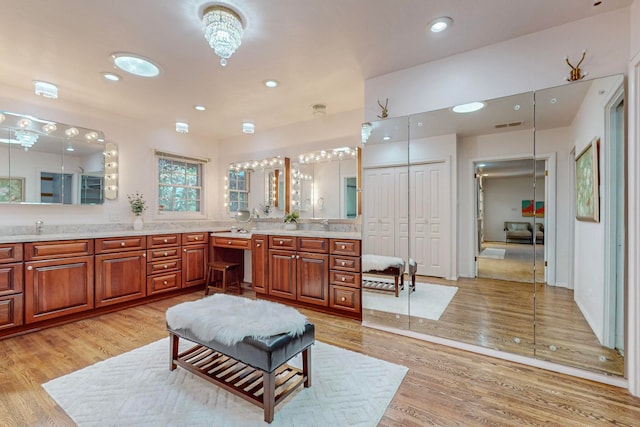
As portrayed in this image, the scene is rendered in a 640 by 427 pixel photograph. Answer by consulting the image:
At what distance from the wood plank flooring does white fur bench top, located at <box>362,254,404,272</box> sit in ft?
2.02

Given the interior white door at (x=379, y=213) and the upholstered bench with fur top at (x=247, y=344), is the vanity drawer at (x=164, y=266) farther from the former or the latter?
the interior white door at (x=379, y=213)

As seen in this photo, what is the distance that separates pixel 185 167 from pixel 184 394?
12.5ft

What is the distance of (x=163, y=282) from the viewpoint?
3.93m

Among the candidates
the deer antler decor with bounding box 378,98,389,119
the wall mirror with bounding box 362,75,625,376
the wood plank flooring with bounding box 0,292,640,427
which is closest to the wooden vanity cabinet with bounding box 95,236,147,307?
the wood plank flooring with bounding box 0,292,640,427

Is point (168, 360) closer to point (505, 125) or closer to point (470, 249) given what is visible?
point (470, 249)

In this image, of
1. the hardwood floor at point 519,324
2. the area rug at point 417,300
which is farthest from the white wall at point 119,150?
the hardwood floor at point 519,324

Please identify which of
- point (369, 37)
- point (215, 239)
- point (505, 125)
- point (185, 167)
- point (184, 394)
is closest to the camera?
point (184, 394)

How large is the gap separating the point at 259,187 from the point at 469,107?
3.23 meters

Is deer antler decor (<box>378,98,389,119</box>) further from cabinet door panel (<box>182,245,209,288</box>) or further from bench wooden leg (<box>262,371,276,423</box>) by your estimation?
cabinet door panel (<box>182,245,209,288</box>)

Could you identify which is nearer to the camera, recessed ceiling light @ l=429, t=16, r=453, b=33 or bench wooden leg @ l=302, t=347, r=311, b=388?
bench wooden leg @ l=302, t=347, r=311, b=388

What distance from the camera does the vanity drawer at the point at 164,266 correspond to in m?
3.81

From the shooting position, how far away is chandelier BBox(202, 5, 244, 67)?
192 centimetres

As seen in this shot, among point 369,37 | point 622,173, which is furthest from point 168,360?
point 622,173

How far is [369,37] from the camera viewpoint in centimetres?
231
